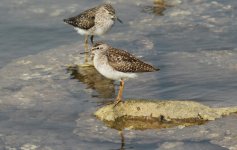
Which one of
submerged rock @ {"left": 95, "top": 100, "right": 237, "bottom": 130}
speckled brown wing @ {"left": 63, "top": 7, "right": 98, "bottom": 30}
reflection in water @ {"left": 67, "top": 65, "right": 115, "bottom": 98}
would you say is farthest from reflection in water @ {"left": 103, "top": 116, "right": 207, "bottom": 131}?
speckled brown wing @ {"left": 63, "top": 7, "right": 98, "bottom": 30}

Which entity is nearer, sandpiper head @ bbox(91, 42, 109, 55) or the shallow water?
the shallow water

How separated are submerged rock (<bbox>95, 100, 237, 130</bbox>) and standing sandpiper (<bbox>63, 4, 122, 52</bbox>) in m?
5.29

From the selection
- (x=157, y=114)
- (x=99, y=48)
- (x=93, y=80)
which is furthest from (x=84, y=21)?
(x=157, y=114)

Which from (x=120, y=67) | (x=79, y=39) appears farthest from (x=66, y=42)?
(x=120, y=67)

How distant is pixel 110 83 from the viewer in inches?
579

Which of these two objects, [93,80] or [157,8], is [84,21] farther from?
[157,8]

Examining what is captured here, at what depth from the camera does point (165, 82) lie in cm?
1428

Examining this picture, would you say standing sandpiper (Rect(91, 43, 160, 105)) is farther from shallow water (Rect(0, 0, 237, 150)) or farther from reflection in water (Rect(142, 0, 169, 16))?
reflection in water (Rect(142, 0, 169, 16))

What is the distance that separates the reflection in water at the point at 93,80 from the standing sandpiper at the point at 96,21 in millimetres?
1528

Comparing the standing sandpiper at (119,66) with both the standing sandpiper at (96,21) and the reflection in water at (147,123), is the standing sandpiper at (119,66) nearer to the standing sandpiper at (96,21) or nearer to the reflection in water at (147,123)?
the reflection in water at (147,123)

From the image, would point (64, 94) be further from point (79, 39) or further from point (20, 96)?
point (79, 39)

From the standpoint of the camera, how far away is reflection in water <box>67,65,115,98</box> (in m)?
14.2

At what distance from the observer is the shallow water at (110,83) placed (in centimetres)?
1148

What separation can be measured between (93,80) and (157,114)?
3416mm
